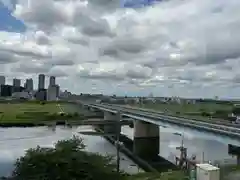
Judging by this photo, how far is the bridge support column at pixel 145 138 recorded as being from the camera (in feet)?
227

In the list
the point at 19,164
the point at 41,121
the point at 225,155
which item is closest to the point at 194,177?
the point at 19,164

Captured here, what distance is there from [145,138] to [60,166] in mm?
56223

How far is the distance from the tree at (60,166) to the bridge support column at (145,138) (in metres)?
46.0

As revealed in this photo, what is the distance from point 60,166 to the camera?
21141mm

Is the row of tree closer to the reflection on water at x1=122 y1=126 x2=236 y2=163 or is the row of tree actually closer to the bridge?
the bridge

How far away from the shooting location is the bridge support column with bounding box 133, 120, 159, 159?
69062 millimetres

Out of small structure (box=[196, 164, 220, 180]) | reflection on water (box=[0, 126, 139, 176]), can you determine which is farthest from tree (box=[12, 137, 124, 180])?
reflection on water (box=[0, 126, 139, 176])

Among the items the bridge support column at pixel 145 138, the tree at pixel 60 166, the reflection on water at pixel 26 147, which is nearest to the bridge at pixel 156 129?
the bridge support column at pixel 145 138

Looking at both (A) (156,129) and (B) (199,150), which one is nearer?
(B) (199,150)

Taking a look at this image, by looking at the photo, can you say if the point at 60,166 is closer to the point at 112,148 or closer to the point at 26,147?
the point at 26,147

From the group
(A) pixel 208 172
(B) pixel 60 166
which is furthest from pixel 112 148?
(A) pixel 208 172

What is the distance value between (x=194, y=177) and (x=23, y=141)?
207ft

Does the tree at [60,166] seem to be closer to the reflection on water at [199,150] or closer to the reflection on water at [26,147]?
the reflection on water at [26,147]

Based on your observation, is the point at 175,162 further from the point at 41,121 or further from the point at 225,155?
the point at 41,121
